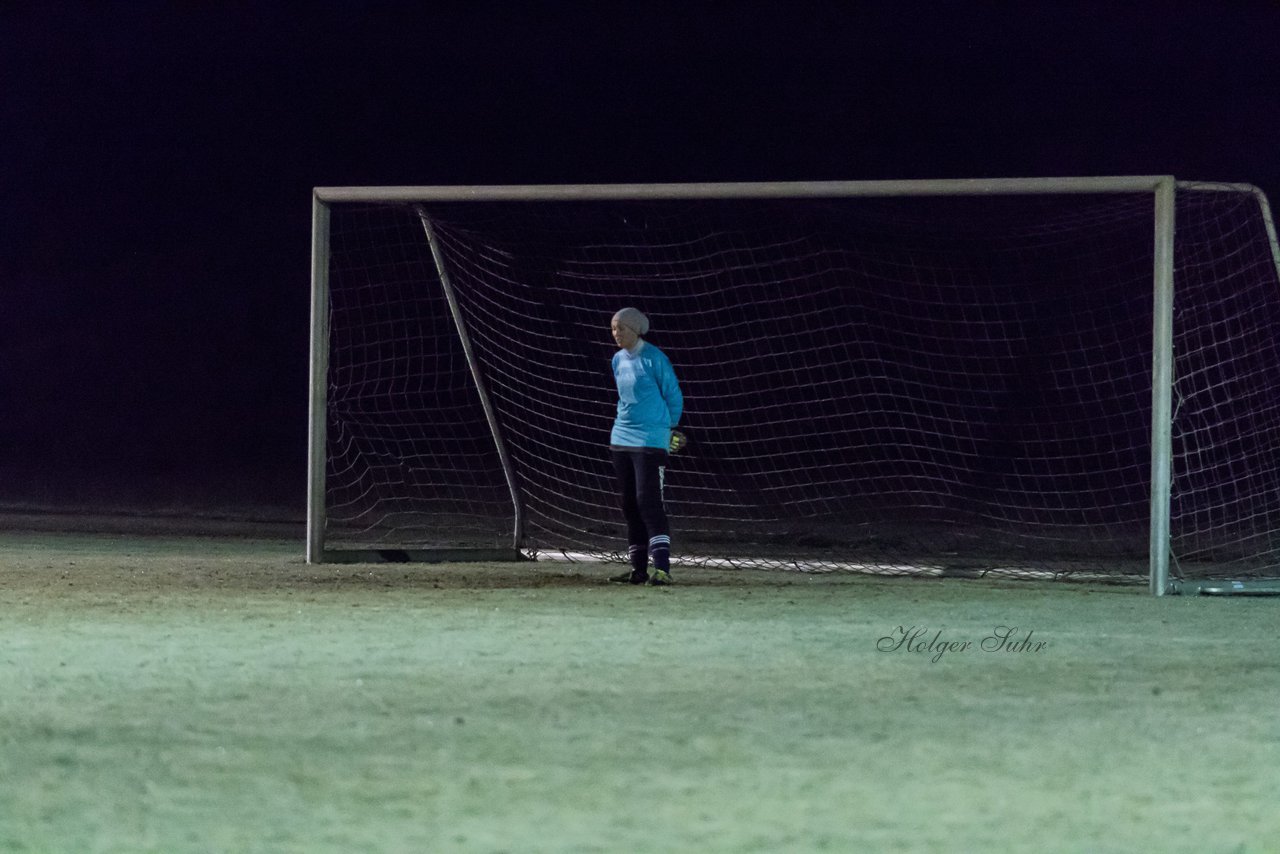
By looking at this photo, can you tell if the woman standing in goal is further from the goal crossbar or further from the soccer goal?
the soccer goal

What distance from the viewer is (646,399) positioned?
32.8 feet

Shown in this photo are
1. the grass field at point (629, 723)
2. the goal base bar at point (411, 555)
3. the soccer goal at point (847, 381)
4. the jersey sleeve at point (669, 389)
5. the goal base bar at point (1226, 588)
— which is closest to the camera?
the grass field at point (629, 723)

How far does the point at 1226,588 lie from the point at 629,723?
5.82 meters

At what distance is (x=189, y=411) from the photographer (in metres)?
19.3

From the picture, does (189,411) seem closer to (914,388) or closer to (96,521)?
(96,521)

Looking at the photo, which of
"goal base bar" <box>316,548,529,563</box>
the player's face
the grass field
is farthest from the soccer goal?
the grass field

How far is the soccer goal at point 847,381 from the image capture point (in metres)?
14.0

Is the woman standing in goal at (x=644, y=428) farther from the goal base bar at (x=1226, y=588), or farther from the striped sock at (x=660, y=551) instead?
the goal base bar at (x=1226, y=588)

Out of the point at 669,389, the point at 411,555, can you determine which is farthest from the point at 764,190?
the point at 411,555

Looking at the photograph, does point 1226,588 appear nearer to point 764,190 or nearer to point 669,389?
point 669,389

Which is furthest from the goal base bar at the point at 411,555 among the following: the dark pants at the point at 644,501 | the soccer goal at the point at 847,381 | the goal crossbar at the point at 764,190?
the goal crossbar at the point at 764,190

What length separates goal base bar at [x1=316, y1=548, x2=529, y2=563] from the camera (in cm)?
1156

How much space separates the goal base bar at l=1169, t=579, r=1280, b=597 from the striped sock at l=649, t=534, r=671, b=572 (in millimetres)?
2853

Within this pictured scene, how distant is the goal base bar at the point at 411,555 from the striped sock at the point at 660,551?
6.97ft
